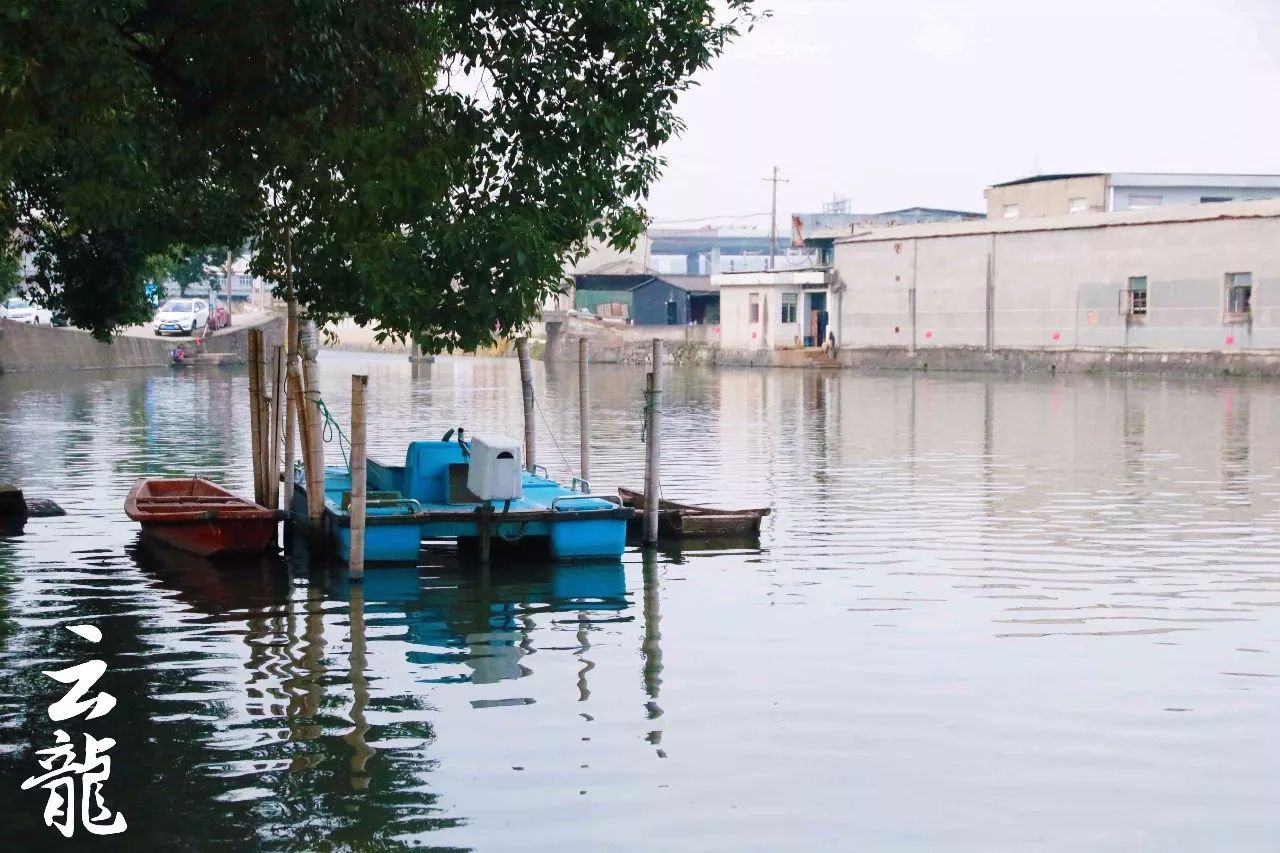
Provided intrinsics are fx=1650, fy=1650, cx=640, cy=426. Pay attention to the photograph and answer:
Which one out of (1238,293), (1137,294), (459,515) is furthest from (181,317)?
(459,515)

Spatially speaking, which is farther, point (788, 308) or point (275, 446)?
point (788, 308)

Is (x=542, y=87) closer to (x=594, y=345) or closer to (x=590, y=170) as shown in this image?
(x=590, y=170)

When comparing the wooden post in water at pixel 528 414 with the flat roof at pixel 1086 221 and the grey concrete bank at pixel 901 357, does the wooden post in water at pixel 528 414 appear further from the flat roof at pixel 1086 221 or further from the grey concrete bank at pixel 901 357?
the flat roof at pixel 1086 221

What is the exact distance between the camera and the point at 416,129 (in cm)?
1341

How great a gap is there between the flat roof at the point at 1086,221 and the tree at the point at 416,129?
52.7 metres

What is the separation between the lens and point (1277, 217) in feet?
200

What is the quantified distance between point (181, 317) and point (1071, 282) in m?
43.0

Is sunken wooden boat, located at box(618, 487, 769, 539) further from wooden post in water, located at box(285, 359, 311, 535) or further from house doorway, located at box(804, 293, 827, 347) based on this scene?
house doorway, located at box(804, 293, 827, 347)

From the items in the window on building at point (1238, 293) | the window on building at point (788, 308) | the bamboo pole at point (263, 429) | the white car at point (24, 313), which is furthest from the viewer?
the window on building at point (788, 308)

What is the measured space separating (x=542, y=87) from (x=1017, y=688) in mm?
6118

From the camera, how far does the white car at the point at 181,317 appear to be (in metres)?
81.6

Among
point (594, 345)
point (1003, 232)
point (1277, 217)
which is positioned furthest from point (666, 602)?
point (594, 345)

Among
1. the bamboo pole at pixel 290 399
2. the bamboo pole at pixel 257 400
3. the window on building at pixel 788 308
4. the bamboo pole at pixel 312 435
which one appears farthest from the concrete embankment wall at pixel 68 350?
the bamboo pole at pixel 312 435

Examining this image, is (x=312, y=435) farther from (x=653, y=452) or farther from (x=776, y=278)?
(x=776, y=278)
